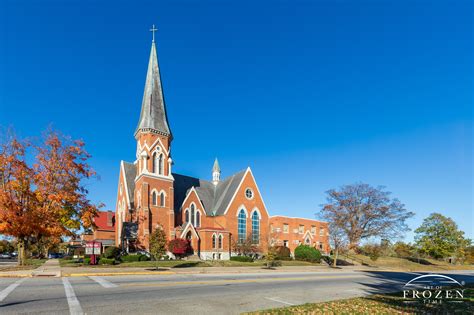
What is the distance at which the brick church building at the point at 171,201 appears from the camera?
131ft

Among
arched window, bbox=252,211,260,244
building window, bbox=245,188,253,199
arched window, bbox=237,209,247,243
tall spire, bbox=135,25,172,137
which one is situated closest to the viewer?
tall spire, bbox=135,25,172,137

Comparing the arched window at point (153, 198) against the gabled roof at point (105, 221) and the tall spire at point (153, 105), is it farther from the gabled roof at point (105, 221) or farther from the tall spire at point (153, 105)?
the gabled roof at point (105, 221)

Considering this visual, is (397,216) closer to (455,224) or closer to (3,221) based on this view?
(455,224)

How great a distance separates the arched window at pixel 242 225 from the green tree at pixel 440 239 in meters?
35.0

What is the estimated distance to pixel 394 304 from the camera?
35.8ft

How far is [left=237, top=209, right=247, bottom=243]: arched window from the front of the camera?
47.5 metres

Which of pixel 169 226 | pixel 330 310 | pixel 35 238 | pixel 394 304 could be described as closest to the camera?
pixel 330 310

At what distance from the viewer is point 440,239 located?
5912 cm

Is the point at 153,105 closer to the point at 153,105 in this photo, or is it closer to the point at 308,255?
the point at 153,105

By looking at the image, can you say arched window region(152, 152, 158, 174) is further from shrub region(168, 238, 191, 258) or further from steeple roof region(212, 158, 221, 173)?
steeple roof region(212, 158, 221, 173)

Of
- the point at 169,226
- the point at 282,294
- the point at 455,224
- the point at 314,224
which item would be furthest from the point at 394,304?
the point at 455,224

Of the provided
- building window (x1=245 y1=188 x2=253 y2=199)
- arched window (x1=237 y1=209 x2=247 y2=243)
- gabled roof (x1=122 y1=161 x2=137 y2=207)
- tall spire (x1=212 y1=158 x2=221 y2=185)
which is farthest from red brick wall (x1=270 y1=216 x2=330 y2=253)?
gabled roof (x1=122 y1=161 x2=137 y2=207)

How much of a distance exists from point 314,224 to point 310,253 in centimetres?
1733

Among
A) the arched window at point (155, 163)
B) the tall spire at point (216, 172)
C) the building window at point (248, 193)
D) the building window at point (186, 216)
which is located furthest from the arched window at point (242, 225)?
the arched window at point (155, 163)
